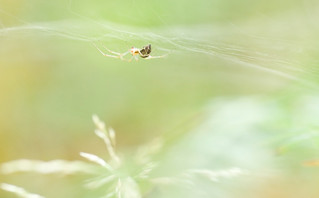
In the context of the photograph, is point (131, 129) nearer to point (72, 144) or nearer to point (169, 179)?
point (72, 144)

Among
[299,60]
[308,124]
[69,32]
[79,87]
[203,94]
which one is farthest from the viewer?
[79,87]

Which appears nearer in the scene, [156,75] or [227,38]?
[227,38]

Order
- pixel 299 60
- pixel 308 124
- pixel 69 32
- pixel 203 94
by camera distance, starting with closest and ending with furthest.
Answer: pixel 308 124, pixel 299 60, pixel 69 32, pixel 203 94

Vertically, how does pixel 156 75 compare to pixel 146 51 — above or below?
above

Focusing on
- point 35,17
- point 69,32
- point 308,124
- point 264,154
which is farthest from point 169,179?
point 35,17

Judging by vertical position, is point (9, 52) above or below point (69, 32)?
above

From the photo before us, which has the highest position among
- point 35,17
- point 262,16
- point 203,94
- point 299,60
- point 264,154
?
point 35,17

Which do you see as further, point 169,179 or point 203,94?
point 203,94
